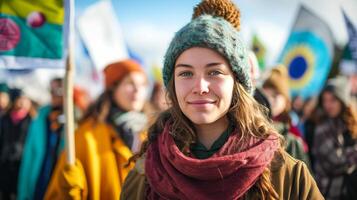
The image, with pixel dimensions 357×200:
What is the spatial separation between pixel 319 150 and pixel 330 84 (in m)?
0.77

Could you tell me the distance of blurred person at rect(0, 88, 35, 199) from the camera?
606 centimetres

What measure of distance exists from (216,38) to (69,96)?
1052 mm

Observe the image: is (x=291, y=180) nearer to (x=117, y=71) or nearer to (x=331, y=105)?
(x=117, y=71)

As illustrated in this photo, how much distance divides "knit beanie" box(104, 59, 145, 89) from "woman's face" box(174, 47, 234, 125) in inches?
73.1

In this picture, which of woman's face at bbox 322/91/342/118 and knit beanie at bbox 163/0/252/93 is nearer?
knit beanie at bbox 163/0/252/93

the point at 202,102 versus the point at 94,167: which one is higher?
the point at 202,102

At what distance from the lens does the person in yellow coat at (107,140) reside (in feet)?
9.05

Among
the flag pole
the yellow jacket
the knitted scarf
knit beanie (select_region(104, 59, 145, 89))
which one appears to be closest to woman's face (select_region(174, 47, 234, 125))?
the knitted scarf

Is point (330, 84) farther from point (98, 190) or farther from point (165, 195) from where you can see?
point (165, 195)

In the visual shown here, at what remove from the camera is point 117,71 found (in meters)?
3.86

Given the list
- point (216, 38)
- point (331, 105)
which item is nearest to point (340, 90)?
point (331, 105)

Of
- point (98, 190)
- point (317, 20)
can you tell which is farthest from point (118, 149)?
point (317, 20)

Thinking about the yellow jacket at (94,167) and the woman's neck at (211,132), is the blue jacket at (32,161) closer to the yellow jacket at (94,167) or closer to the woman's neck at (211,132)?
the yellow jacket at (94,167)

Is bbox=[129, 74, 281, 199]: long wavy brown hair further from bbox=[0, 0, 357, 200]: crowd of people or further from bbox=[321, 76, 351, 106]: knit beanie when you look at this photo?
bbox=[321, 76, 351, 106]: knit beanie
